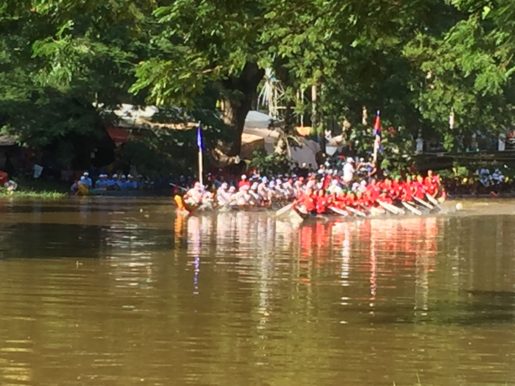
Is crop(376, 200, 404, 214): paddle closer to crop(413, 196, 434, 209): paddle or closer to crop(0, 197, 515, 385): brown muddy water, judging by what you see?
crop(413, 196, 434, 209): paddle

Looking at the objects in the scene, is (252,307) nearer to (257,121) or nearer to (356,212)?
(356,212)

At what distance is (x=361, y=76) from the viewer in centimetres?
847

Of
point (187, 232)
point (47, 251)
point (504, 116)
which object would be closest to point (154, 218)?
point (187, 232)

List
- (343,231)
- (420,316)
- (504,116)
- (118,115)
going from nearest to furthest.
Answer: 1. (420,316)
2. (343,231)
3. (118,115)
4. (504,116)

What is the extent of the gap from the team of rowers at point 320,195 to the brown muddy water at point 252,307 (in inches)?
188

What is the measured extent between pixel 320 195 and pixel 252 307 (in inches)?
631

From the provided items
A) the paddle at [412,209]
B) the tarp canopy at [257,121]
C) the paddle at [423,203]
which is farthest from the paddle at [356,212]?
the tarp canopy at [257,121]

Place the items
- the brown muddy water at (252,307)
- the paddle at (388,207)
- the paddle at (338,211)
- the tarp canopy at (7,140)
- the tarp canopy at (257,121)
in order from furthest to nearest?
the tarp canopy at (257,121)
the tarp canopy at (7,140)
the paddle at (388,207)
the paddle at (338,211)
the brown muddy water at (252,307)

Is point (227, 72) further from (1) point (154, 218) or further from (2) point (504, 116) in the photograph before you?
(2) point (504, 116)

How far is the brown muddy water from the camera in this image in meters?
9.64

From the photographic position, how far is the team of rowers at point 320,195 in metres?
29.1

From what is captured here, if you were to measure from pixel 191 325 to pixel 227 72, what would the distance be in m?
4.10

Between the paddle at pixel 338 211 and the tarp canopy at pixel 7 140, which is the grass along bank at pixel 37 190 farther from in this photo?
the paddle at pixel 338 211

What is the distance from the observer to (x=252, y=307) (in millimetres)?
13039
